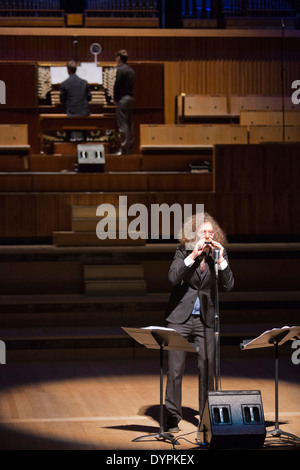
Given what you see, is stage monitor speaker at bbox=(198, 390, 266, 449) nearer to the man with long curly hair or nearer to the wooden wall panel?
the man with long curly hair

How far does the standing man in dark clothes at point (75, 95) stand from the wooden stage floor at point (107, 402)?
369 centimetres

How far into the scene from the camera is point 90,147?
23.4 feet

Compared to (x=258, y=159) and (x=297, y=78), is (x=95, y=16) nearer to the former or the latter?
(x=297, y=78)

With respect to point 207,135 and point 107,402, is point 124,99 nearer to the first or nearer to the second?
point 207,135

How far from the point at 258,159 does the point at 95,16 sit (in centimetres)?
418

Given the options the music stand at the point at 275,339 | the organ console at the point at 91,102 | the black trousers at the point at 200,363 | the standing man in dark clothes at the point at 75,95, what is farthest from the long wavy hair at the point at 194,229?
the organ console at the point at 91,102

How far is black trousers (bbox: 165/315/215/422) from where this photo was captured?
401cm

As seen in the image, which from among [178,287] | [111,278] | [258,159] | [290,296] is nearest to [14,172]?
[111,278]

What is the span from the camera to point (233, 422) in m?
3.43

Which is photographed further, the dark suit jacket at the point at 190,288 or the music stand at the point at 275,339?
the dark suit jacket at the point at 190,288

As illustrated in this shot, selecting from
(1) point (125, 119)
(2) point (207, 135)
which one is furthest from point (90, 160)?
(2) point (207, 135)

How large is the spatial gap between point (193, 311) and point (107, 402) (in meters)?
0.83

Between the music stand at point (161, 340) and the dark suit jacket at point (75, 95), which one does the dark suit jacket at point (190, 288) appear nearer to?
the music stand at point (161, 340)

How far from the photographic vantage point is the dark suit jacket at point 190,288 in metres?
3.99
